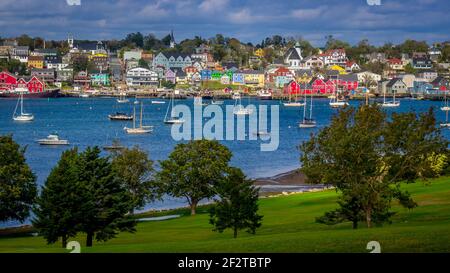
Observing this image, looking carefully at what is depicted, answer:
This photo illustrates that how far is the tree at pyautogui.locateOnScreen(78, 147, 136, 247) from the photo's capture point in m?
10.1

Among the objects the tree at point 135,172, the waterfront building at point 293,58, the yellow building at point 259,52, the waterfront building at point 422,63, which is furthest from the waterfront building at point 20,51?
the yellow building at point 259,52

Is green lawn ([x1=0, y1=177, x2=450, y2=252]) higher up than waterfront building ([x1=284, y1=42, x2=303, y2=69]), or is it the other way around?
waterfront building ([x1=284, y1=42, x2=303, y2=69])

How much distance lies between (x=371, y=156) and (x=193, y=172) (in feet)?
24.7

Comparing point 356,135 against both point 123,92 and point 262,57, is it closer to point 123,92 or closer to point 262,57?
point 123,92

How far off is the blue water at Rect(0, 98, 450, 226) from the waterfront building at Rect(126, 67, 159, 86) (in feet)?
16.4

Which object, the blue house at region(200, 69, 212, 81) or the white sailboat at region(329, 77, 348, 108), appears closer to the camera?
the white sailboat at region(329, 77, 348, 108)

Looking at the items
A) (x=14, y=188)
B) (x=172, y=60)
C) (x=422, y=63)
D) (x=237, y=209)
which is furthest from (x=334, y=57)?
(x=237, y=209)

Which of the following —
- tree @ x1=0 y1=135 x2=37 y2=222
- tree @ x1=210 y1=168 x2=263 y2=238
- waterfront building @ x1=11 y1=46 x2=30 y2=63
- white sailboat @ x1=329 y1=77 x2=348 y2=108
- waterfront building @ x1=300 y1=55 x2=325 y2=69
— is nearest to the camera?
tree @ x1=210 y1=168 x2=263 y2=238

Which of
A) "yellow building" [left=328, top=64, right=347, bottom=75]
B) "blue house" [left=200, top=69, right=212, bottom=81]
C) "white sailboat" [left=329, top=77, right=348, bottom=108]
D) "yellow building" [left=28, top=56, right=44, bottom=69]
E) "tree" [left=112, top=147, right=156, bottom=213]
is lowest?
"white sailboat" [left=329, top=77, right=348, bottom=108]

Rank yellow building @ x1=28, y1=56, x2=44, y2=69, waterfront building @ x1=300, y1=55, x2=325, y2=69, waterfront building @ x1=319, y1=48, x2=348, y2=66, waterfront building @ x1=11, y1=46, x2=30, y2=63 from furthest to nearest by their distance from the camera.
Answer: waterfront building @ x1=300, y1=55, x2=325, y2=69 < waterfront building @ x1=319, y1=48, x2=348, y2=66 < yellow building @ x1=28, y1=56, x2=44, y2=69 < waterfront building @ x1=11, y1=46, x2=30, y2=63

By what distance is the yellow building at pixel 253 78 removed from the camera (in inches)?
2963

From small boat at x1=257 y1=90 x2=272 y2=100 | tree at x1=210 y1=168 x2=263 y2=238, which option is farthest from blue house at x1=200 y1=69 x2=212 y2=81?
tree at x1=210 y1=168 x2=263 y2=238

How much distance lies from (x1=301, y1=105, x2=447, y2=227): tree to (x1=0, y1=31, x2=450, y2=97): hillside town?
44011 mm

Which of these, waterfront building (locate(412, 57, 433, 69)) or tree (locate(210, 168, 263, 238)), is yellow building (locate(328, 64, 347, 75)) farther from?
tree (locate(210, 168, 263, 238))
